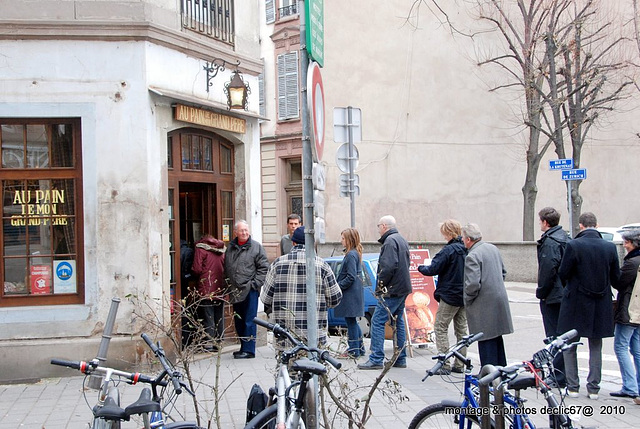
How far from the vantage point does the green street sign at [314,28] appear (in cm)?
495

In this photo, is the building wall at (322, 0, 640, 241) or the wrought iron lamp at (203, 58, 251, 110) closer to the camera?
the wrought iron lamp at (203, 58, 251, 110)

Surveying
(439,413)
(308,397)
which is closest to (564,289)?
(439,413)

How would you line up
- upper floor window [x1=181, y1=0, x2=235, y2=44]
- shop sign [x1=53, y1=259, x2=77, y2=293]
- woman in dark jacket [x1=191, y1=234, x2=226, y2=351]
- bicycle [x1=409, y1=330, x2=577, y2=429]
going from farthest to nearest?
woman in dark jacket [x1=191, y1=234, x2=226, y2=351] < upper floor window [x1=181, y1=0, x2=235, y2=44] < shop sign [x1=53, y1=259, x2=77, y2=293] < bicycle [x1=409, y1=330, x2=577, y2=429]

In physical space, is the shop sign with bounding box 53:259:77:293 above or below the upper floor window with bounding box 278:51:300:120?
below

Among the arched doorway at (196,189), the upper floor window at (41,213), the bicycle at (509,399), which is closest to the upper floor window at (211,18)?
the arched doorway at (196,189)

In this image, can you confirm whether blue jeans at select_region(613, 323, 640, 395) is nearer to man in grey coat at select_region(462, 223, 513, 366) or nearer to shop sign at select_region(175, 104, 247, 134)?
man in grey coat at select_region(462, 223, 513, 366)

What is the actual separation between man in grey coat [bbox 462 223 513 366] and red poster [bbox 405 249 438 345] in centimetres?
284

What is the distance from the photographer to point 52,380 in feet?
29.0

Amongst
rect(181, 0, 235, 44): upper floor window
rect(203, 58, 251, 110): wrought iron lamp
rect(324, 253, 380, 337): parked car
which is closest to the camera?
rect(181, 0, 235, 44): upper floor window

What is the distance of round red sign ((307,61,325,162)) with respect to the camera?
194 inches

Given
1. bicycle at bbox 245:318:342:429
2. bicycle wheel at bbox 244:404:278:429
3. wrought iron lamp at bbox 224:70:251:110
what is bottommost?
bicycle wheel at bbox 244:404:278:429

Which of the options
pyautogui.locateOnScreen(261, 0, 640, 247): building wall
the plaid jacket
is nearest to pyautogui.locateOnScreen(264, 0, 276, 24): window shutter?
Result: pyautogui.locateOnScreen(261, 0, 640, 247): building wall

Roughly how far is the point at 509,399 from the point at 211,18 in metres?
7.74

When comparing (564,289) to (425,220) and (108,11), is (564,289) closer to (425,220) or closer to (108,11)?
(108,11)
